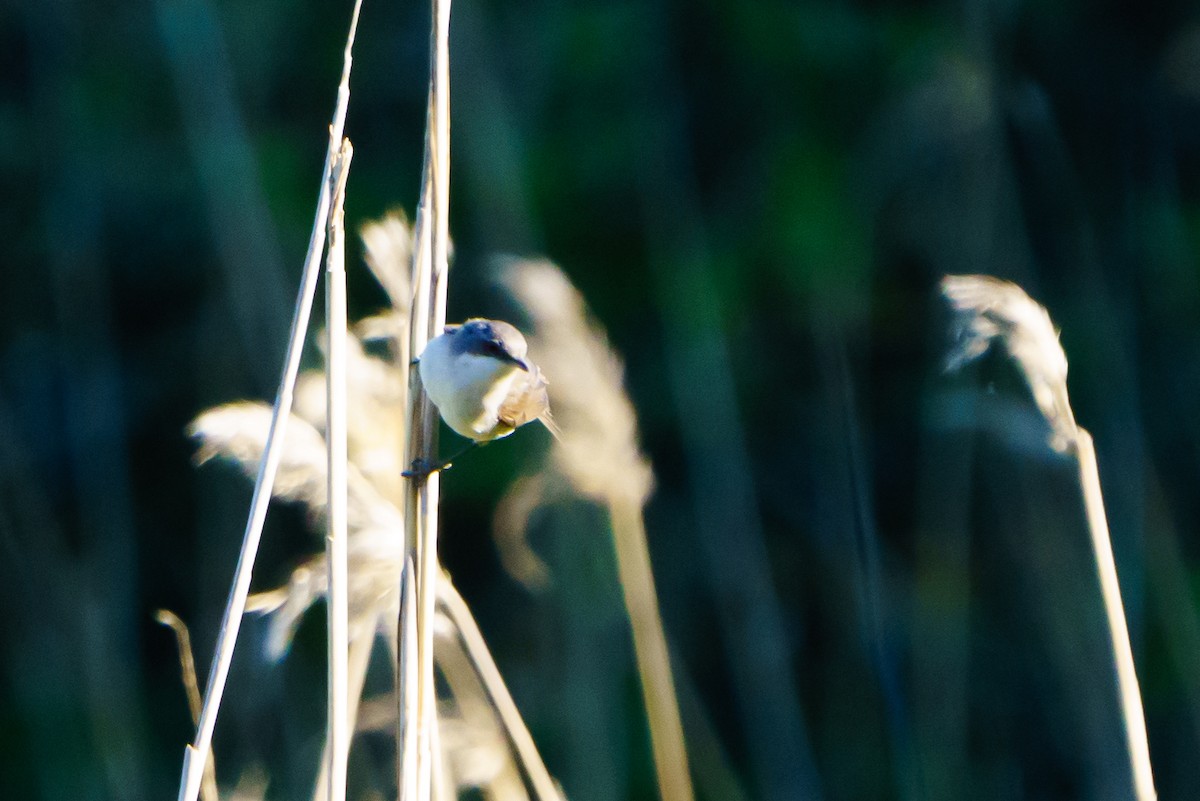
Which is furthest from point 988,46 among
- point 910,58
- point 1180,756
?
point 1180,756

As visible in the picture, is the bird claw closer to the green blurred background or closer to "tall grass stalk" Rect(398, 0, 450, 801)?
"tall grass stalk" Rect(398, 0, 450, 801)

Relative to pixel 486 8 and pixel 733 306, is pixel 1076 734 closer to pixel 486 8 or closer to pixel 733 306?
pixel 733 306

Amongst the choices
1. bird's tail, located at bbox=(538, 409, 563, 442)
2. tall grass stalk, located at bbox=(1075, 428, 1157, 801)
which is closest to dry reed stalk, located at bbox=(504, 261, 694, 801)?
bird's tail, located at bbox=(538, 409, 563, 442)

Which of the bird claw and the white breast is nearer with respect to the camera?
the bird claw

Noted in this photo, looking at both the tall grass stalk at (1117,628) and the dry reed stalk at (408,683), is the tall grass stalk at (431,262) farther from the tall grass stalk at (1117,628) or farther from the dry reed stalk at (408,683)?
the tall grass stalk at (1117,628)

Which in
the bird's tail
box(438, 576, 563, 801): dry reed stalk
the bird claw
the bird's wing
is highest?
the bird's wing

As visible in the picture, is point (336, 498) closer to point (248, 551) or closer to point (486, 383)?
point (248, 551)

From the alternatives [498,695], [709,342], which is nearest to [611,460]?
[498,695]

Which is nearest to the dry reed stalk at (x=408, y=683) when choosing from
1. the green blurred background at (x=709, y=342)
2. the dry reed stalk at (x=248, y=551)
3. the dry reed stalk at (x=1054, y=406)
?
the dry reed stalk at (x=248, y=551)
